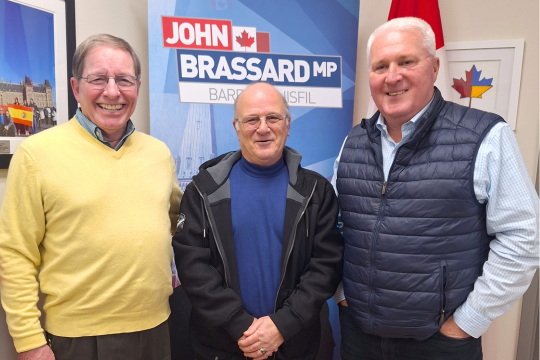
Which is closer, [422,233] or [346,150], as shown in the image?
[422,233]

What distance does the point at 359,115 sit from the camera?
9.36ft

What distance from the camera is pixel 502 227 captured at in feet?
4.17

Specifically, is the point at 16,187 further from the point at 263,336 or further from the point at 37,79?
the point at 263,336

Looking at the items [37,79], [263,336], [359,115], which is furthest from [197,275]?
[359,115]

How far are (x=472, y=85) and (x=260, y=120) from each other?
169 cm

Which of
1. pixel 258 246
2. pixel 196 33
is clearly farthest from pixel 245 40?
pixel 258 246

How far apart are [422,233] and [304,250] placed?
46cm

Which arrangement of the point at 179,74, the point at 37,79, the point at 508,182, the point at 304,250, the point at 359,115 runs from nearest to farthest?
the point at 508,182 → the point at 304,250 → the point at 37,79 → the point at 179,74 → the point at 359,115

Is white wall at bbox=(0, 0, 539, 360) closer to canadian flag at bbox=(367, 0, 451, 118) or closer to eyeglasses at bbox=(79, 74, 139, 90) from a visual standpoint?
canadian flag at bbox=(367, 0, 451, 118)

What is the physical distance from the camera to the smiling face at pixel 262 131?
4.95 feet

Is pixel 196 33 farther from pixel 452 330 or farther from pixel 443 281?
pixel 452 330

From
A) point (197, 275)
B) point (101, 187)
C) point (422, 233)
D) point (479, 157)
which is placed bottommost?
point (197, 275)

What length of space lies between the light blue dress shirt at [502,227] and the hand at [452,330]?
0.8 inches

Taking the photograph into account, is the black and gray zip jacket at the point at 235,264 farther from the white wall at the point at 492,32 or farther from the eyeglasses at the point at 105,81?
the white wall at the point at 492,32
